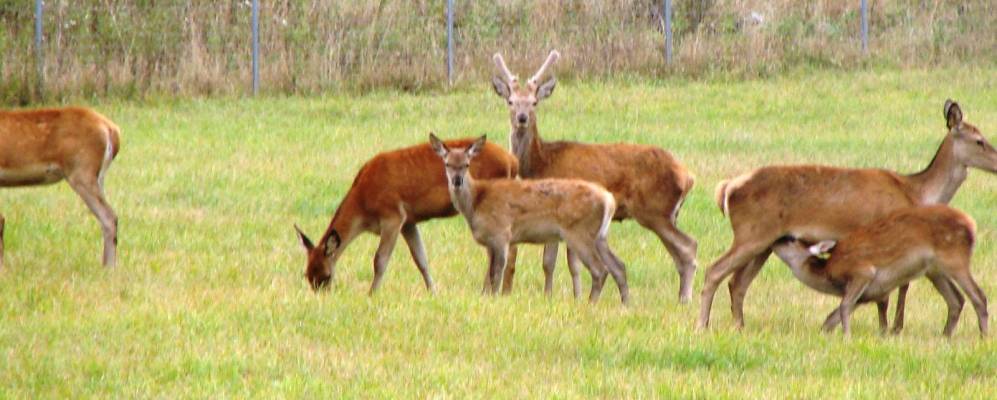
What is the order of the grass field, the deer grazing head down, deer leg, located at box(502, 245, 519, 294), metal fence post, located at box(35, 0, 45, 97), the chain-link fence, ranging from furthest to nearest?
the chain-link fence
metal fence post, located at box(35, 0, 45, 97)
the deer grazing head down
deer leg, located at box(502, 245, 519, 294)
the grass field

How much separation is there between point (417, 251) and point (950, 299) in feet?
11.6

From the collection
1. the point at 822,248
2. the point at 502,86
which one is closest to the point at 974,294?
the point at 822,248

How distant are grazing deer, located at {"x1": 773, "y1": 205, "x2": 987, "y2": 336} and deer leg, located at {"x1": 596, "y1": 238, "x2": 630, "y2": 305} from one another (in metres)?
1.40

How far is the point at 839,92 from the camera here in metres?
24.5

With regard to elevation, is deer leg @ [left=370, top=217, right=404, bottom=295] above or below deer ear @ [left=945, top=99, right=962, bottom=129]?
below

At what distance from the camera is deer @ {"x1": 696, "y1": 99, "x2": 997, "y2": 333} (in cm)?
1126

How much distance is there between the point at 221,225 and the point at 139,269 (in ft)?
7.39

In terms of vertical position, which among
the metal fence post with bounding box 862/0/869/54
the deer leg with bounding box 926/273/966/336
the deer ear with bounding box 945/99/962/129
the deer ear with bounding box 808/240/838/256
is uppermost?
the deer ear with bounding box 945/99/962/129

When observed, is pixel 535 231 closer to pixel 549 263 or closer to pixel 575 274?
pixel 575 274

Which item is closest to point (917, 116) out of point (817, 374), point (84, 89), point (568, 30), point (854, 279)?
point (568, 30)

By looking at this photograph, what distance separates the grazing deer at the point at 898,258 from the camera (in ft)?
35.0

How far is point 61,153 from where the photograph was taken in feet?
42.5

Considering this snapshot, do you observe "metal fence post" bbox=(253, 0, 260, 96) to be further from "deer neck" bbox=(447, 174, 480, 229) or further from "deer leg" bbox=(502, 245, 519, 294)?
"deer neck" bbox=(447, 174, 480, 229)

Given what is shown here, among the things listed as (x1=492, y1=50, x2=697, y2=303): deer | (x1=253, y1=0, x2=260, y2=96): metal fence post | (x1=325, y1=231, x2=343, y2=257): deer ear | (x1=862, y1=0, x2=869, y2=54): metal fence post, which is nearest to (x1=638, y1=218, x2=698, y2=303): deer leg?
(x1=492, y1=50, x2=697, y2=303): deer
